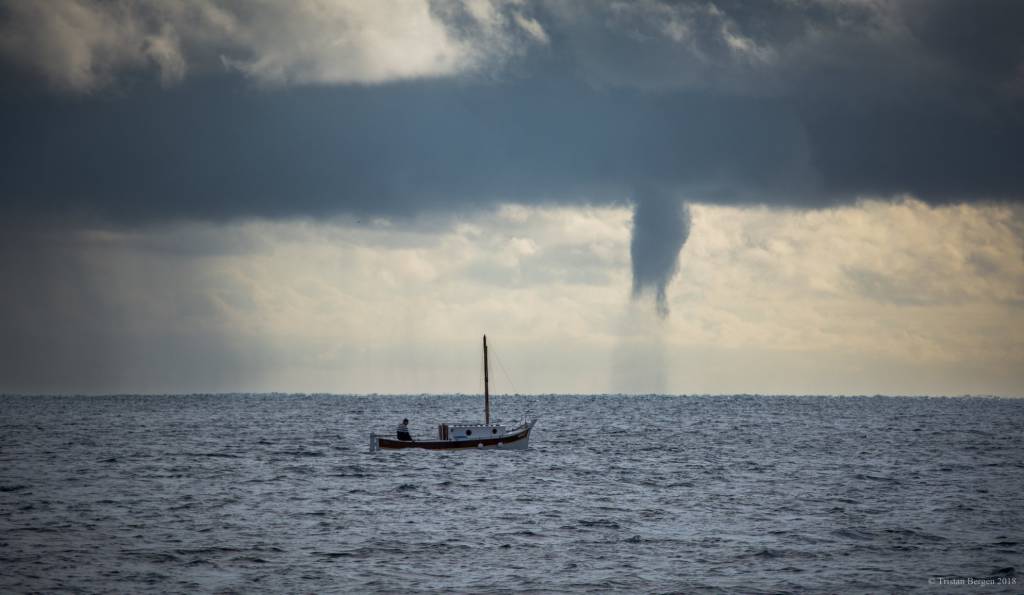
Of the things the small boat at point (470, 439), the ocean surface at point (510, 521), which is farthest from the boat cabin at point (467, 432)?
the ocean surface at point (510, 521)

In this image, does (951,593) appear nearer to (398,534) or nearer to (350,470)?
(398,534)

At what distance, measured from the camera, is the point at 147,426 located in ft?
514

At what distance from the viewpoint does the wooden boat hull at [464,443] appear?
93.8m

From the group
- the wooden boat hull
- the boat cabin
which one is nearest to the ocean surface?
the wooden boat hull

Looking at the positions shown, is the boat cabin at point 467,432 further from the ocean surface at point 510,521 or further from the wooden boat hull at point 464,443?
the ocean surface at point 510,521

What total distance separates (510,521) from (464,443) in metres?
41.0

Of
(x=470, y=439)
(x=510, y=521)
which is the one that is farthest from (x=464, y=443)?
(x=510, y=521)

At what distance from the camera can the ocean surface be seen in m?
39.6

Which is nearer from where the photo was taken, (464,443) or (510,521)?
(510,521)

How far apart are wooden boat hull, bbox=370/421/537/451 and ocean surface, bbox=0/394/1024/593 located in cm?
112

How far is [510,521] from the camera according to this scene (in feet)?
177

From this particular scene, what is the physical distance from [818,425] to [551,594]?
453ft

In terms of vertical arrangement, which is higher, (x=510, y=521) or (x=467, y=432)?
(x=467, y=432)

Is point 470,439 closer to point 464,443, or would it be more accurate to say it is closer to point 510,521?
point 464,443
